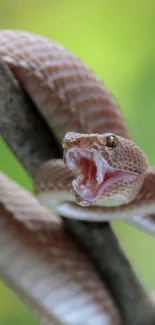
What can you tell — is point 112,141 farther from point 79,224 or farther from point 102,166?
point 79,224

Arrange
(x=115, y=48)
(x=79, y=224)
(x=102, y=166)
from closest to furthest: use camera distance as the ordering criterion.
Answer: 1. (x=102, y=166)
2. (x=79, y=224)
3. (x=115, y=48)

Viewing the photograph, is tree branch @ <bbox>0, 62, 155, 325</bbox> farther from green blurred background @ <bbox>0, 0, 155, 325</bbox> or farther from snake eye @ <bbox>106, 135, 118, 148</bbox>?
green blurred background @ <bbox>0, 0, 155, 325</bbox>

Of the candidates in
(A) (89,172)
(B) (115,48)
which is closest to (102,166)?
(A) (89,172)

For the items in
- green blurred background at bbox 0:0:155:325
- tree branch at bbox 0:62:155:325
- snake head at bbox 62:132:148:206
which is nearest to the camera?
snake head at bbox 62:132:148:206

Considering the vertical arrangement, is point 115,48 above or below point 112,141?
above

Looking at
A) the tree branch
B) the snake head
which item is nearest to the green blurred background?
the tree branch

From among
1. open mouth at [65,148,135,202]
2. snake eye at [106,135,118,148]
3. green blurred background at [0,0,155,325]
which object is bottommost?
open mouth at [65,148,135,202]

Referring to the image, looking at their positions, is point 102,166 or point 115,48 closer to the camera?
point 102,166
